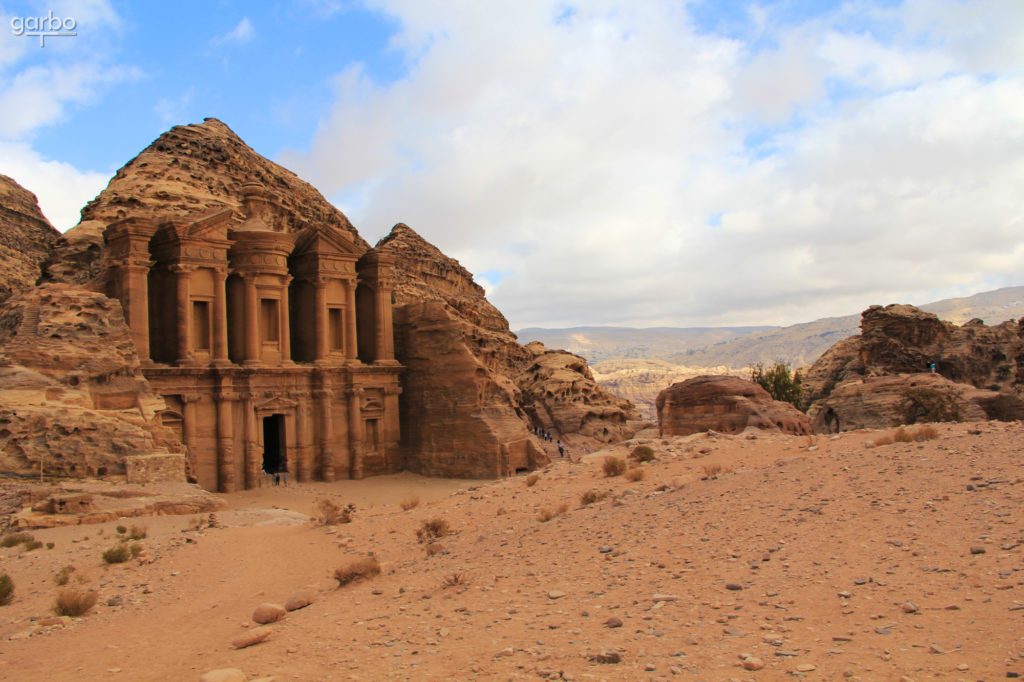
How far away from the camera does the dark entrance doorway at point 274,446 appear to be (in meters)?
31.0

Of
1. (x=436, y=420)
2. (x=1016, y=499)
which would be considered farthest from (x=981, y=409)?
(x=436, y=420)

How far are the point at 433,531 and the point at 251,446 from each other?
16.8m

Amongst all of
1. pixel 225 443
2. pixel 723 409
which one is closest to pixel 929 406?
pixel 723 409

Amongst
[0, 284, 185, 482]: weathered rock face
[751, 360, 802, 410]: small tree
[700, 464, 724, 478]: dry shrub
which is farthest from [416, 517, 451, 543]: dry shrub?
[751, 360, 802, 410]: small tree

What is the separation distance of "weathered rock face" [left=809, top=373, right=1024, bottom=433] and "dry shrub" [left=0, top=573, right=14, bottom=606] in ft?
78.9

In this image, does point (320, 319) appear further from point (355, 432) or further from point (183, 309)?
point (183, 309)

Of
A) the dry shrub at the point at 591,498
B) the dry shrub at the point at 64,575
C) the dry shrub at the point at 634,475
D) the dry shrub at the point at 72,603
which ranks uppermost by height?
the dry shrub at the point at 634,475

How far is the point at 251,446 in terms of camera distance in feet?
94.8

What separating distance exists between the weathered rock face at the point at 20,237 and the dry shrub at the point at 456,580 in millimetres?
28144

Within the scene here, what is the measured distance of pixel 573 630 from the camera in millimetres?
7672

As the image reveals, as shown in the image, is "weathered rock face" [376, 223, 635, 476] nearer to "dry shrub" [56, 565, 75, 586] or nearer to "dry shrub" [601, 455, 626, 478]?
"dry shrub" [601, 455, 626, 478]

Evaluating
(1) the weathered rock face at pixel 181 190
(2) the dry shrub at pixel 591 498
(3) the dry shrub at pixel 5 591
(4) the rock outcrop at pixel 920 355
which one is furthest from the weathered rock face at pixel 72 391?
(4) the rock outcrop at pixel 920 355

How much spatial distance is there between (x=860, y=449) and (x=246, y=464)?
74.5ft

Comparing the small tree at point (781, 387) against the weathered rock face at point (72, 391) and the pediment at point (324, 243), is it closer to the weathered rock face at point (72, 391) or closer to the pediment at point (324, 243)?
the pediment at point (324, 243)
